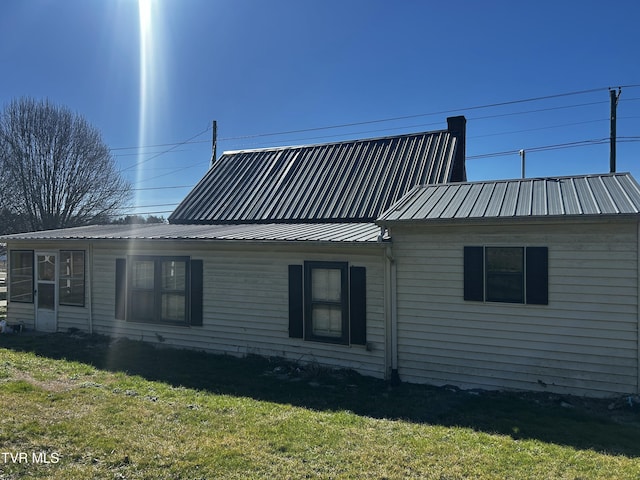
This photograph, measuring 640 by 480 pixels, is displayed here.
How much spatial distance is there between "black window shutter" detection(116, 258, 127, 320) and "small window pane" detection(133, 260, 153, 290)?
234 millimetres

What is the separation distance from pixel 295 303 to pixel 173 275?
3023mm

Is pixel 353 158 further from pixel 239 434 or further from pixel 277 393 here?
pixel 239 434

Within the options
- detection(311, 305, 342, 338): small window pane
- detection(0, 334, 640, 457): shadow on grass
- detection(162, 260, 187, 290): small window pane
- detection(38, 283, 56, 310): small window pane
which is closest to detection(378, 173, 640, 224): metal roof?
detection(311, 305, 342, 338): small window pane

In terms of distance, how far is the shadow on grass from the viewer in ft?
17.8

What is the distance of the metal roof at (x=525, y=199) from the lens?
6754mm

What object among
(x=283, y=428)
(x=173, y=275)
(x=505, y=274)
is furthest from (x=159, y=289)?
(x=505, y=274)

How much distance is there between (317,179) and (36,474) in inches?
397

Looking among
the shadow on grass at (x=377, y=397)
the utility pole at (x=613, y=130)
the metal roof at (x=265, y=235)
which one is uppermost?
the utility pole at (x=613, y=130)

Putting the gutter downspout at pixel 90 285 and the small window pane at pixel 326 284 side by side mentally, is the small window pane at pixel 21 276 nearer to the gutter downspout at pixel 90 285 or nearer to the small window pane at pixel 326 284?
the gutter downspout at pixel 90 285

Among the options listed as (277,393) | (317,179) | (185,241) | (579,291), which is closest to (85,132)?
(317,179)

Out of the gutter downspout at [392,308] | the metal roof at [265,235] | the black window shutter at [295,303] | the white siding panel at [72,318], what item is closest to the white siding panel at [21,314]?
the white siding panel at [72,318]

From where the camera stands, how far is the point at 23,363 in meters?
8.27

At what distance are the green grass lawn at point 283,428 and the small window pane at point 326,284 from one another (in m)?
1.29

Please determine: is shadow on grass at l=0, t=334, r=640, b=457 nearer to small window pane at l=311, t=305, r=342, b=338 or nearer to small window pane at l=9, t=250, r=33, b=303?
small window pane at l=311, t=305, r=342, b=338
